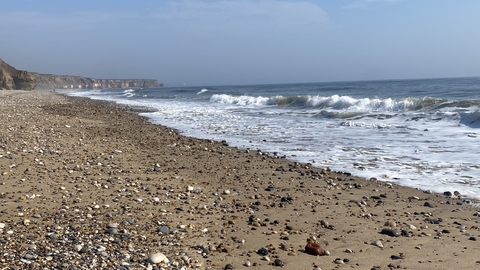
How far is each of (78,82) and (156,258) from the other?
137493 millimetres

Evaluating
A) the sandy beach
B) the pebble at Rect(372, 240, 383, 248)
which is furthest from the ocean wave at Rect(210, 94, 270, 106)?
the pebble at Rect(372, 240, 383, 248)

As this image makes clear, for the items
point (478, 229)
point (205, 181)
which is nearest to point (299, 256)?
point (478, 229)

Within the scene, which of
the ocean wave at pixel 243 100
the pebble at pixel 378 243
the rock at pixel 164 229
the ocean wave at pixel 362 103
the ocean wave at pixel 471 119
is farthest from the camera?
the ocean wave at pixel 243 100

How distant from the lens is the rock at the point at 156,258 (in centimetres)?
318

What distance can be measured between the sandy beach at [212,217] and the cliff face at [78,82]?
106 meters

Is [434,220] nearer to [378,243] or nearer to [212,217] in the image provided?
[378,243]

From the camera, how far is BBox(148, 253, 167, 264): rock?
3.18 metres

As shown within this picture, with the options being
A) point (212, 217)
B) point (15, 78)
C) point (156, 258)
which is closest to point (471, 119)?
point (212, 217)

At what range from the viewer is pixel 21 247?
3.26 metres

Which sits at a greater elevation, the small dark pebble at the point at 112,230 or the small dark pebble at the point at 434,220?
the small dark pebble at the point at 112,230

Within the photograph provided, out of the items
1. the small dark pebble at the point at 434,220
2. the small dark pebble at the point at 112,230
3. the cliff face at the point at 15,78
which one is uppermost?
the cliff face at the point at 15,78

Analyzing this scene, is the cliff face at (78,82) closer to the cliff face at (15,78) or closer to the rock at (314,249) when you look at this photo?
the cliff face at (15,78)

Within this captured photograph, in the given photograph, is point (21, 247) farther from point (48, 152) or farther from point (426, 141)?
point (426, 141)

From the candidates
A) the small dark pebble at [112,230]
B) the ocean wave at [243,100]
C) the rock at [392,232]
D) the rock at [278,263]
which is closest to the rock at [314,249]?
the rock at [278,263]
